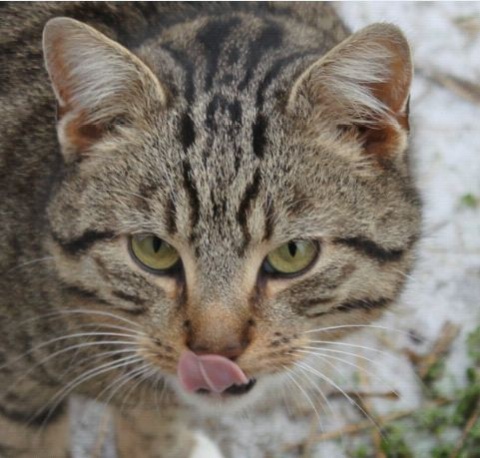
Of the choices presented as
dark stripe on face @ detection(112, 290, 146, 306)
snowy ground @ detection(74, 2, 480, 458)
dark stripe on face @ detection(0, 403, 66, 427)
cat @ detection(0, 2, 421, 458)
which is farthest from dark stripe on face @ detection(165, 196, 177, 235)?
dark stripe on face @ detection(0, 403, 66, 427)

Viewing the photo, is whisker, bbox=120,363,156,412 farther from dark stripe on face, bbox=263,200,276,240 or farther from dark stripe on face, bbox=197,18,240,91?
dark stripe on face, bbox=197,18,240,91

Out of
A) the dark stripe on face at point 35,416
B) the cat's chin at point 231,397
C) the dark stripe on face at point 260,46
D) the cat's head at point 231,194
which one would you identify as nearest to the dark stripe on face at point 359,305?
the cat's head at point 231,194

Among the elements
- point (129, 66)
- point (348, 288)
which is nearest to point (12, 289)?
point (129, 66)

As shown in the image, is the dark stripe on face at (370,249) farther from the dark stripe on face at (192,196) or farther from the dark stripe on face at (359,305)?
the dark stripe on face at (192,196)

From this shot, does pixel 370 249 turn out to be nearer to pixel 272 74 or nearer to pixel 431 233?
pixel 272 74

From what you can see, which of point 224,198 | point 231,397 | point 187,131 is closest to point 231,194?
point 224,198

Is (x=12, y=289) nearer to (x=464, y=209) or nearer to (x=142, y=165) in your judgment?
(x=142, y=165)
